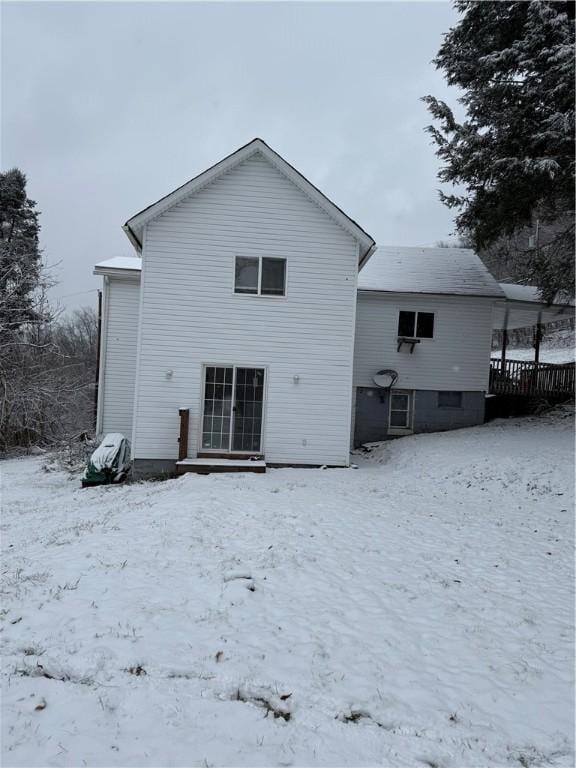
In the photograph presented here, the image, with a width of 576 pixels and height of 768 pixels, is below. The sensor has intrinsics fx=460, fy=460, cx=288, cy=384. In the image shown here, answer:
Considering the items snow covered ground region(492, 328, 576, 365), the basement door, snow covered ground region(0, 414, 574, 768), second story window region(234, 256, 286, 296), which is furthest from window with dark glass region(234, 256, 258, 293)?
snow covered ground region(492, 328, 576, 365)

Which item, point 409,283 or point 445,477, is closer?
point 445,477

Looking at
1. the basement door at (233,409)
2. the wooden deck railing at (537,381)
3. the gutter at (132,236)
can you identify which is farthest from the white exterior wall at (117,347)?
the wooden deck railing at (537,381)

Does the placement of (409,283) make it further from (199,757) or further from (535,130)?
(199,757)

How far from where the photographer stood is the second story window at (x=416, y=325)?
16.4 meters

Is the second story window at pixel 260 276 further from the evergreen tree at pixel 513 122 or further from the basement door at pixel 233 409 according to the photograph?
the evergreen tree at pixel 513 122

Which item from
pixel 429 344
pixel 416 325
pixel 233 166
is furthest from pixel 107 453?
pixel 429 344

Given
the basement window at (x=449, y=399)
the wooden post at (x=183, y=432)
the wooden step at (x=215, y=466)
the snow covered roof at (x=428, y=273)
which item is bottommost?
the wooden step at (x=215, y=466)

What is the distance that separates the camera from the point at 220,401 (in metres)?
11.5

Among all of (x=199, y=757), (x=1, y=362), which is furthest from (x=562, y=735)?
(x=1, y=362)

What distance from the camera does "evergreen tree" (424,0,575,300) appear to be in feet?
36.9

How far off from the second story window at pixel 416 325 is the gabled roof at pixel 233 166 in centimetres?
538

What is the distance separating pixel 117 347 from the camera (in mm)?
14461

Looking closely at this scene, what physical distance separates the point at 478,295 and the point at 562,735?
48.4ft

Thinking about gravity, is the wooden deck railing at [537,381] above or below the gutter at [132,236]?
below
